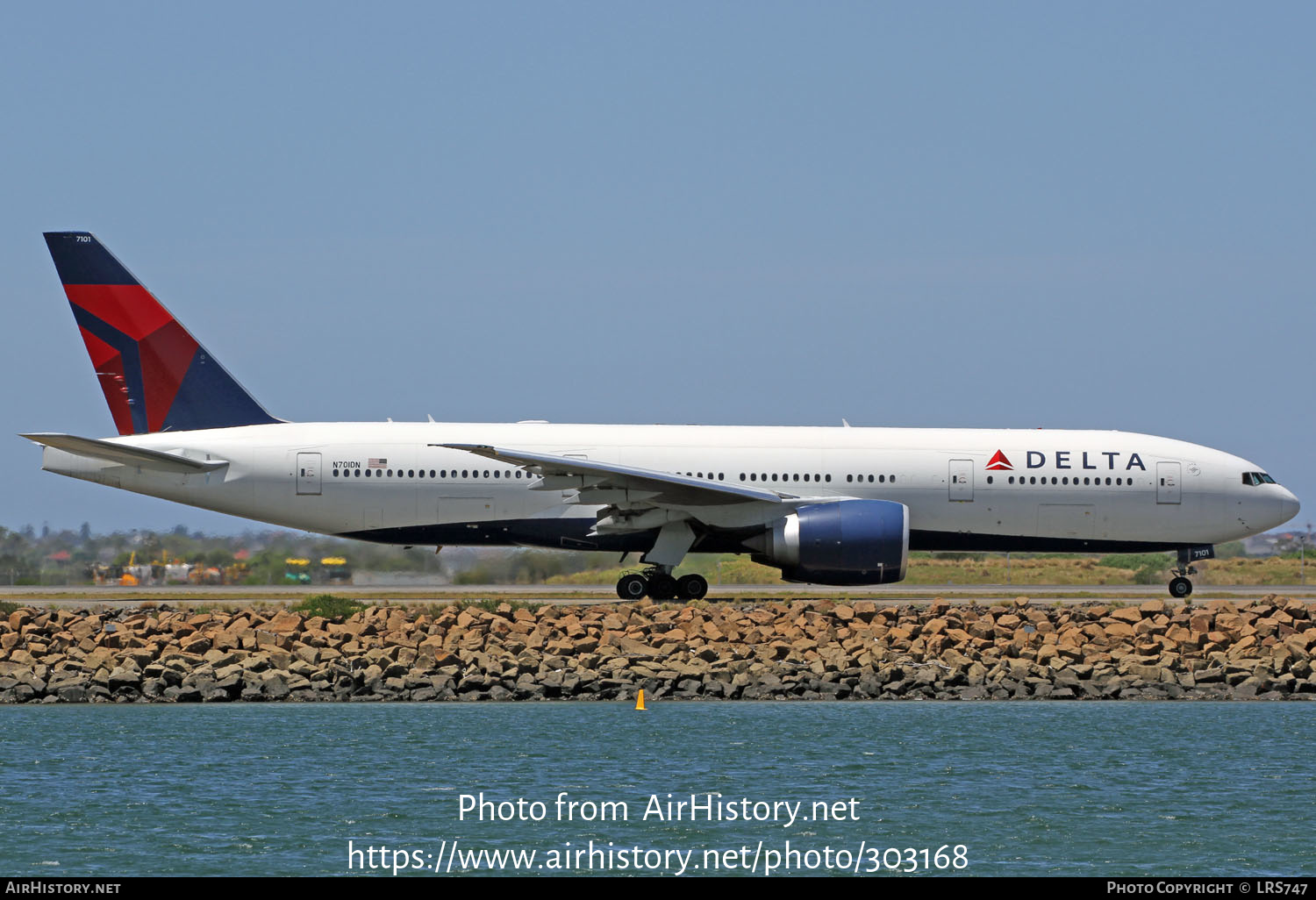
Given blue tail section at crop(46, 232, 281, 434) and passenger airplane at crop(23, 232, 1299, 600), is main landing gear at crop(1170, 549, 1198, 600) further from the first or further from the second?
blue tail section at crop(46, 232, 281, 434)

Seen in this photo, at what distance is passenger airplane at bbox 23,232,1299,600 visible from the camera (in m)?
28.1

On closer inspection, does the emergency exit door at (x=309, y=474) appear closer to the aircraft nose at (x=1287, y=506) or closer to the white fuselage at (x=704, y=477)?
the white fuselage at (x=704, y=477)

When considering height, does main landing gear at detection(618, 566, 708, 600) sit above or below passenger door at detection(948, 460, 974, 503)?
below

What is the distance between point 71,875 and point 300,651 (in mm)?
10255

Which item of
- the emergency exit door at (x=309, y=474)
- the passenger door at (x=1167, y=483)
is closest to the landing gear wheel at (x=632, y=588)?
the emergency exit door at (x=309, y=474)

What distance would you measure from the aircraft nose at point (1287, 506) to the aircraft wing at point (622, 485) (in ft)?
30.2

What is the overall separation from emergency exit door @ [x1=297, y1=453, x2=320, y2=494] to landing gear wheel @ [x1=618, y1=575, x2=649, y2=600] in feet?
18.3

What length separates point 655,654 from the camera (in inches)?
904

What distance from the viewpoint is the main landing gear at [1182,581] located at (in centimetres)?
3095

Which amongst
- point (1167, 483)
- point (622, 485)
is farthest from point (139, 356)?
point (1167, 483)

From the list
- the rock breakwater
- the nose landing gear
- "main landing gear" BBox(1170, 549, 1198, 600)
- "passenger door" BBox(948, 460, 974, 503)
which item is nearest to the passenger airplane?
"passenger door" BBox(948, 460, 974, 503)

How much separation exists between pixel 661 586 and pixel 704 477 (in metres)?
2.10

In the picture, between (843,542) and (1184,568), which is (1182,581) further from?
(843,542)

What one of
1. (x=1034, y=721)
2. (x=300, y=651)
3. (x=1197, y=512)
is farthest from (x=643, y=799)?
(x=1197, y=512)
